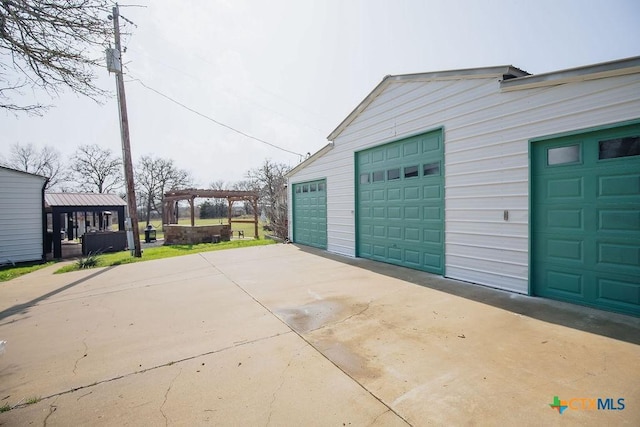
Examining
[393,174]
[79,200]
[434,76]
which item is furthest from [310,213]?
[79,200]

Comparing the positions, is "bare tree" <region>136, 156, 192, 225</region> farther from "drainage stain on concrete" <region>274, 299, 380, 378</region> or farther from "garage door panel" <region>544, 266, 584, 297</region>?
"garage door panel" <region>544, 266, 584, 297</region>

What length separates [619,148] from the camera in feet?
11.9

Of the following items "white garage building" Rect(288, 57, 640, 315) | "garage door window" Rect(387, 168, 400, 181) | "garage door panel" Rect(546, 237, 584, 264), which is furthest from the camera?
"garage door window" Rect(387, 168, 400, 181)

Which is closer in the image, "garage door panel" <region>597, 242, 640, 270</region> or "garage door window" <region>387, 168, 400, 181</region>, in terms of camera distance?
"garage door panel" <region>597, 242, 640, 270</region>

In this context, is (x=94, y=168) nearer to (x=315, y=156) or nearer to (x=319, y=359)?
(x=315, y=156)

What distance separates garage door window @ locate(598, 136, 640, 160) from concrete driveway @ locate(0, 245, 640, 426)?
203 centimetres

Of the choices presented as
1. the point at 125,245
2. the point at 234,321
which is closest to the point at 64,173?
the point at 125,245

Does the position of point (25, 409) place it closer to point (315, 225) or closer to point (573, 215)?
point (573, 215)

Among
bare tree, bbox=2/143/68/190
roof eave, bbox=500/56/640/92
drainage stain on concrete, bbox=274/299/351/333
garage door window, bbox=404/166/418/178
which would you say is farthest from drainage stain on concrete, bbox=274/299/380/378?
bare tree, bbox=2/143/68/190

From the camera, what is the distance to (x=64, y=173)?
1256 inches

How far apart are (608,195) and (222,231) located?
14.3 metres

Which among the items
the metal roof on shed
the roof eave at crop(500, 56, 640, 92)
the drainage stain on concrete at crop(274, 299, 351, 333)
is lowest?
the drainage stain on concrete at crop(274, 299, 351, 333)

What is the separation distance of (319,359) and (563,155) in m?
4.35

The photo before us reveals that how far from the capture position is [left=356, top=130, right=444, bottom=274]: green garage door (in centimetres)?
591
